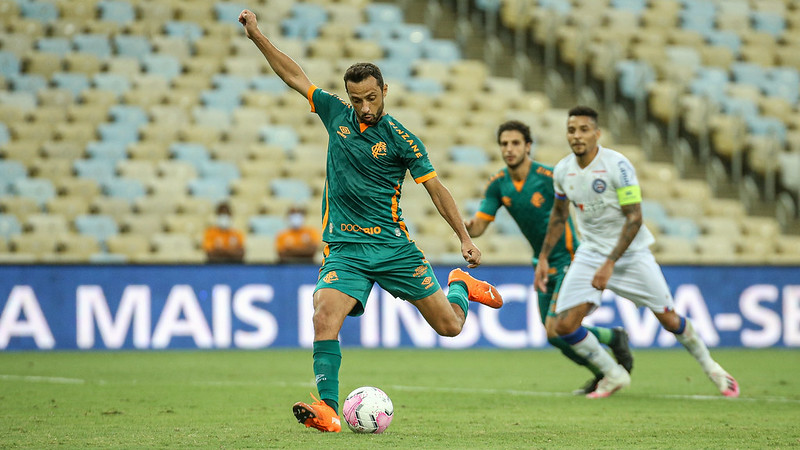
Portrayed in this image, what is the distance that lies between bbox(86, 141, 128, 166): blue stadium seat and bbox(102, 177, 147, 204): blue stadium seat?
0.65 meters

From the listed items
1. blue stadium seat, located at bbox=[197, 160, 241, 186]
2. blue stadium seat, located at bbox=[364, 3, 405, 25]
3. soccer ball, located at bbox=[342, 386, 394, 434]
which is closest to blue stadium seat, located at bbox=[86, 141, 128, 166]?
blue stadium seat, located at bbox=[197, 160, 241, 186]

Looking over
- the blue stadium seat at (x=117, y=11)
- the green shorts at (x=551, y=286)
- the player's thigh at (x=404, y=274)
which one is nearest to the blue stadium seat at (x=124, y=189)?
the blue stadium seat at (x=117, y=11)

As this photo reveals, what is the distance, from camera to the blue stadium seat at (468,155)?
18.5 m

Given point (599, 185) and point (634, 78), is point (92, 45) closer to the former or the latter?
point (634, 78)

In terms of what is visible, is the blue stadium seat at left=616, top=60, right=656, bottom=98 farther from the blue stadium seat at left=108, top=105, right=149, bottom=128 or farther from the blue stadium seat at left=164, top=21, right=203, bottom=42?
the blue stadium seat at left=108, top=105, right=149, bottom=128

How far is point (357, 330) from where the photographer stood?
1468 centimetres

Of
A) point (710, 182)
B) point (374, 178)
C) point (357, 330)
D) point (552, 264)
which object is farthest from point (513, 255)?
point (374, 178)

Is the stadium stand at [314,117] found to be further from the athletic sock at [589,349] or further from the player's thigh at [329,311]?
the player's thigh at [329,311]

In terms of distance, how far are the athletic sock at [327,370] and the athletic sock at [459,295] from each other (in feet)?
3.38

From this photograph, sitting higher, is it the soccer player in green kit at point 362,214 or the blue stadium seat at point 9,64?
the blue stadium seat at point 9,64

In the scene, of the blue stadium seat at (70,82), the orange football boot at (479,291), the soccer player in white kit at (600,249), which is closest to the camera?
the orange football boot at (479,291)

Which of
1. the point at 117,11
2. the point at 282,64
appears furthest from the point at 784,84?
the point at 282,64

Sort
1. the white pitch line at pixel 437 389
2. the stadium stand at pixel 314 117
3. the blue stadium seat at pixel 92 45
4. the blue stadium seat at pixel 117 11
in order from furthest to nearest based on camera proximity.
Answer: the blue stadium seat at pixel 117 11, the blue stadium seat at pixel 92 45, the stadium stand at pixel 314 117, the white pitch line at pixel 437 389

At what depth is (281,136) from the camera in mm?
18531
